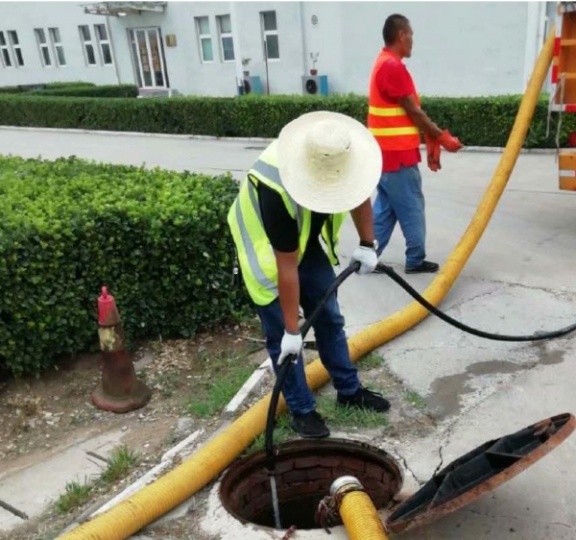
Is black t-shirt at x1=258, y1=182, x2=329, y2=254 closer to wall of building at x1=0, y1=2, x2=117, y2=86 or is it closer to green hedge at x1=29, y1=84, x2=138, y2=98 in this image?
green hedge at x1=29, y1=84, x2=138, y2=98

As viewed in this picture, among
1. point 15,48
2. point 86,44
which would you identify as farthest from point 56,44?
point 15,48

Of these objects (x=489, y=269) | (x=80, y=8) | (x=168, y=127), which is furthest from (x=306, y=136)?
(x=80, y=8)

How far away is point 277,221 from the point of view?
255cm

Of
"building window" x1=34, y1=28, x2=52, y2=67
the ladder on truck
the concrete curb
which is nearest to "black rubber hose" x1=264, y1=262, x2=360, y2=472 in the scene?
the ladder on truck

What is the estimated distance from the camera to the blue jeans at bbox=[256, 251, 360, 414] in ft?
9.75

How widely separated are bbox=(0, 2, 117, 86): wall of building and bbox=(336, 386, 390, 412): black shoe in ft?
71.1

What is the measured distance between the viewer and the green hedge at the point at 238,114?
9719 millimetres

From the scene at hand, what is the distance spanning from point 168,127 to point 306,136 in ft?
41.9

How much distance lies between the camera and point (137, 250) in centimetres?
403

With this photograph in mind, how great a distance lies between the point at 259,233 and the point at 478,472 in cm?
128

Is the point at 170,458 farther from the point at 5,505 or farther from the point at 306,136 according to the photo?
the point at 306,136

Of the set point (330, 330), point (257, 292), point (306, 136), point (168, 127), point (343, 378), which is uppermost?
point (306, 136)

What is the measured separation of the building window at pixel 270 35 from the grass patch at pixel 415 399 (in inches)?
600

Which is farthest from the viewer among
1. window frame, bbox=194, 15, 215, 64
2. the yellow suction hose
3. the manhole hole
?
window frame, bbox=194, 15, 215, 64
